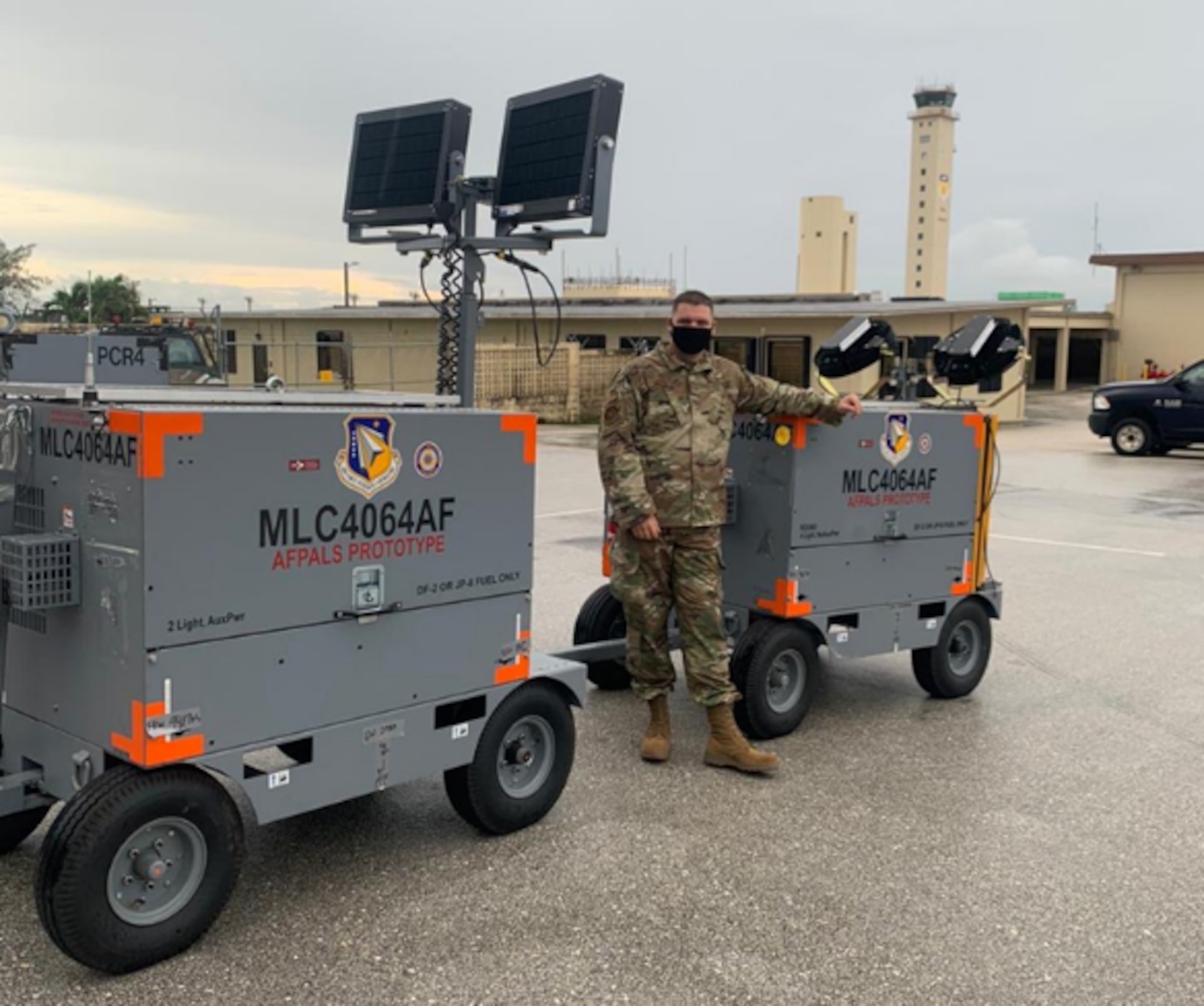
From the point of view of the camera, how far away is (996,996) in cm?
339

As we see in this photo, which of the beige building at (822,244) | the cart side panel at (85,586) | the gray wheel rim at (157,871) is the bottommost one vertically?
the gray wheel rim at (157,871)

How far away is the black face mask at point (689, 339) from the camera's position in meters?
5.05

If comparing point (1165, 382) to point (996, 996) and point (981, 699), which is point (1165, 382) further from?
point (996, 996)

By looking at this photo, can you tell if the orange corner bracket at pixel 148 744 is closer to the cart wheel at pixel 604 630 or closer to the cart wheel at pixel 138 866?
the cart wheel at pixel 138 866

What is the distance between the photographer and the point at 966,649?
661 cm

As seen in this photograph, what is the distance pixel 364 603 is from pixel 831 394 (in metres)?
2.82

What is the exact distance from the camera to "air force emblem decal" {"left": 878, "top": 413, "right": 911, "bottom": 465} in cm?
597

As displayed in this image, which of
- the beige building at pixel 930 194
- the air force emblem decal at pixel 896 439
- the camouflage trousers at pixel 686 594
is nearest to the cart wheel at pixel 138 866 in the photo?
the camouflage trousers at pixel 686 594

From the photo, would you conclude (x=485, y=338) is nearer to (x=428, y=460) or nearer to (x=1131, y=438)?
(x=1131, y=438)

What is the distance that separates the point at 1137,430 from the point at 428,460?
2064 cm

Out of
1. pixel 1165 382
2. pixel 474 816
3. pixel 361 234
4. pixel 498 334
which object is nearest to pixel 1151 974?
pixel 474 816

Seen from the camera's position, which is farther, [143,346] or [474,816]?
[143,346]

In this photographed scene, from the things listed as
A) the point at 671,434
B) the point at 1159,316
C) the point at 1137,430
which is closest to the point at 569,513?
the point at 671,434

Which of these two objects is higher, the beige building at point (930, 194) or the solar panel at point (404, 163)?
the beige building at point (930, 194)
